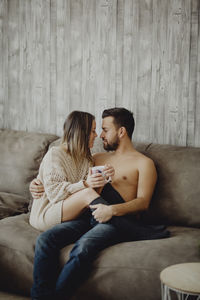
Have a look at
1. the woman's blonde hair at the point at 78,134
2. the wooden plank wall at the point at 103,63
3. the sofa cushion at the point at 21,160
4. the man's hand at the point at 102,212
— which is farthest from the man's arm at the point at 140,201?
the sofa cushion at the point at 21,160

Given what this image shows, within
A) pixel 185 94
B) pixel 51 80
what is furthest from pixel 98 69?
pixel 185 94

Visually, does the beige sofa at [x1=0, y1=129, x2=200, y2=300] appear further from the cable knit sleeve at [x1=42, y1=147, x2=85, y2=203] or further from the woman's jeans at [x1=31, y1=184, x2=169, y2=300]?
the cable knit sleeve at [x1=42, y1=147, x2=85, y2=203]

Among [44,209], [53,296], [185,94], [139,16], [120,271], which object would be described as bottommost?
[53,296]

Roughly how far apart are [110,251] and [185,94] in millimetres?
1356

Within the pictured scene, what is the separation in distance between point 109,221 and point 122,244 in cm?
16

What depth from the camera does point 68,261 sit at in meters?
2.17

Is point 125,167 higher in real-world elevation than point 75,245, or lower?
higher

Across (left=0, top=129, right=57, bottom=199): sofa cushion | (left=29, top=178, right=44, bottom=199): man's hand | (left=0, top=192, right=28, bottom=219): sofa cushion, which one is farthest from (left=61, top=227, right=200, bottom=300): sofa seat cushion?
(left=0, top=129, right=57, bottom=199): sofa cushion

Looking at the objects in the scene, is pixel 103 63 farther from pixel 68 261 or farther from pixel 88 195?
pixel 68 261

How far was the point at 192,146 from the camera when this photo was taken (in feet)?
10.0

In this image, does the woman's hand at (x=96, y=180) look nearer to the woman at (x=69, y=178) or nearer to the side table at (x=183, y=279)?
the woman at (x=69, y=178)

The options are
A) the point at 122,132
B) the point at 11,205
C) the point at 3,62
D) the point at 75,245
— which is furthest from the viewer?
the point at 3,62

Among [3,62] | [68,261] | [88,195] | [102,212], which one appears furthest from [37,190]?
[3,62]

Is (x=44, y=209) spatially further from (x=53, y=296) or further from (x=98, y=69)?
(x=98, y=69)
